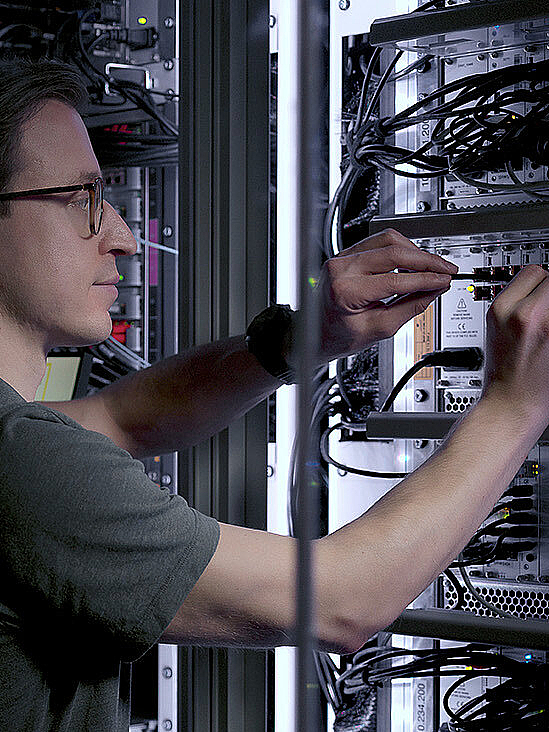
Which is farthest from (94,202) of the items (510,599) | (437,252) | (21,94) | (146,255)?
(510,599)

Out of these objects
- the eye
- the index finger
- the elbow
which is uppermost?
the eye

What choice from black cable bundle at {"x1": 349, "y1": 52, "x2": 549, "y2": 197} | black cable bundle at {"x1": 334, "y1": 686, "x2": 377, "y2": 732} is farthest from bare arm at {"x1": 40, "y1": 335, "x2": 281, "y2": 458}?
black cable bundle at {"x1": 334, "y1": 686, "x2": 377, "y2": 732}

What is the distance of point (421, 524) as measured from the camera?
25.3 inches

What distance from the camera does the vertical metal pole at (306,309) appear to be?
30 centimetres

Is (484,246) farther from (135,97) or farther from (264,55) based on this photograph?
(135,97)

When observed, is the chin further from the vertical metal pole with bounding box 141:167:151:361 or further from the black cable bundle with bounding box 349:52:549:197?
the vertical metal pole with bounding box 141:167:151:361

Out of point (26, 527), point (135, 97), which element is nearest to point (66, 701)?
point (26, 527)

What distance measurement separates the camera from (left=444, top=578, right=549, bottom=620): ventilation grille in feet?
3.27

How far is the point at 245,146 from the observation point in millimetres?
1120

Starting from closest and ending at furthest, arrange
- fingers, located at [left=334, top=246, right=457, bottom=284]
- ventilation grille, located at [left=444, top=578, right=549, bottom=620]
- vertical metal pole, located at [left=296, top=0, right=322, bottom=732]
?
vertical metal pole, located at [left=296, top=0, right=322, bottom=732] < fingers, located at [left=334, top=246, right=457, bottom=284] < ventilation grille, located at [left=444, top=578, right=549, bottom=620]

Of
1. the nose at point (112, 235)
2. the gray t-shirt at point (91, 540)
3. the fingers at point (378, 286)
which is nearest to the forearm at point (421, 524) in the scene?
the gray t-shirt at point (91, 540)

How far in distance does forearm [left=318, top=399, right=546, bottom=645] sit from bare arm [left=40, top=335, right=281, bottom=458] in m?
0.42

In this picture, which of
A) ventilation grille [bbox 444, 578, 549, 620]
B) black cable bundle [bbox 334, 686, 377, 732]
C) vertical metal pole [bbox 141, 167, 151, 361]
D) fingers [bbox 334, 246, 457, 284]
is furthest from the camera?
vertical metal pole [bbox 141, 167, 151, 361]

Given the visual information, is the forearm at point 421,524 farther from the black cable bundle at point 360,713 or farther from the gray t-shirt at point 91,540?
the black cable bundle at point 360,713
